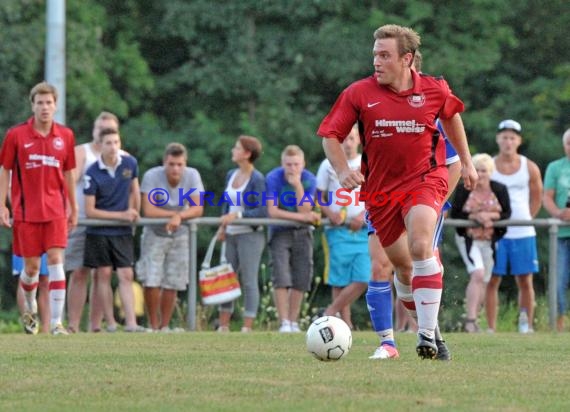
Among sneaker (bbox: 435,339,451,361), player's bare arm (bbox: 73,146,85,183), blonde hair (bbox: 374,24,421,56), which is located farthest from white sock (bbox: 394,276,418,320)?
player's bare arm (bbox: 73,146,85,183)

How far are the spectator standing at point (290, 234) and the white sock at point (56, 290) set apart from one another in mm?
2492

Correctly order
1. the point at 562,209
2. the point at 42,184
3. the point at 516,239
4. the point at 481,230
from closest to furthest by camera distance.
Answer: the point at 42,184
the point at 481,230
the point at 516,239
the point at 562,209

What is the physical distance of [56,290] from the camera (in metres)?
14.3

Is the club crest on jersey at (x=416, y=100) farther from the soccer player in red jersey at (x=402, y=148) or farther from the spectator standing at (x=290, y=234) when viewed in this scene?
the spectator standing at (x=290, y=234)

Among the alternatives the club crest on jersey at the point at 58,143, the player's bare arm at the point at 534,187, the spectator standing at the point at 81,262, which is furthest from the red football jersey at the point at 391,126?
the player's bare arm at the point at 534,187

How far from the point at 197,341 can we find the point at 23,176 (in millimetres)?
2753

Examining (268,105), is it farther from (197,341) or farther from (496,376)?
(496,376)

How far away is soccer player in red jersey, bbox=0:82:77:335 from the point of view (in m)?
14.2

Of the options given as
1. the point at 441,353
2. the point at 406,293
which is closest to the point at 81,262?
the point at 406,293

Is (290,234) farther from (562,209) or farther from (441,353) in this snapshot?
(441,353)

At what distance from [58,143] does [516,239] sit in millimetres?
5077

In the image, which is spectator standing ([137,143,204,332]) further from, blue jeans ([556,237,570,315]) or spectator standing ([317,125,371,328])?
blue jeans ([556,237,570,315])

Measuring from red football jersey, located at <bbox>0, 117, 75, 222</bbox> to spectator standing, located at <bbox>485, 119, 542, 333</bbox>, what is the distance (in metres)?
4.70

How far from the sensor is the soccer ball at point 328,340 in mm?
9867
